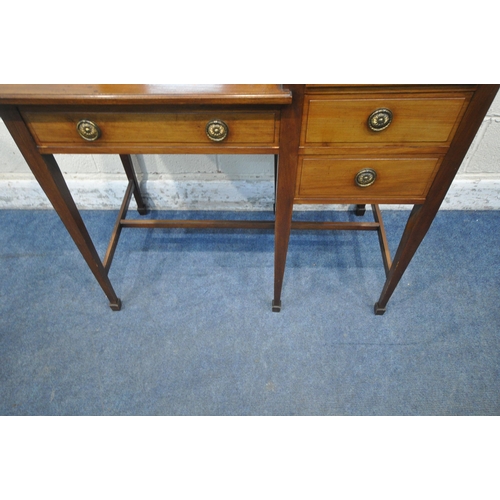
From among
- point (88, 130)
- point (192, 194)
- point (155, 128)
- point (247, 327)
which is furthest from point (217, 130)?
point (192, 194)

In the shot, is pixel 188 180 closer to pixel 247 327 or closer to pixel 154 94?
pixel 247 327

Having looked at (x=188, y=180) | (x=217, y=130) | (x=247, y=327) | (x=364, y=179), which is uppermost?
(x=217, y=130)

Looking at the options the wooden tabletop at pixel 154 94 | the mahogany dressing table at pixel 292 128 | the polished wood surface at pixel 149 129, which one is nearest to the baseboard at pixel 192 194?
the mahogany dressing table at pixel 292 128

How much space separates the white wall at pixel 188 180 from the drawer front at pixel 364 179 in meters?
0.67

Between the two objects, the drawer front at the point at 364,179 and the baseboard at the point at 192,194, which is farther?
the baseboard at the point at 192,194

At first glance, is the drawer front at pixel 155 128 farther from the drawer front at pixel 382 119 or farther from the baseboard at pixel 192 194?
the baseboard at pixel 192 194

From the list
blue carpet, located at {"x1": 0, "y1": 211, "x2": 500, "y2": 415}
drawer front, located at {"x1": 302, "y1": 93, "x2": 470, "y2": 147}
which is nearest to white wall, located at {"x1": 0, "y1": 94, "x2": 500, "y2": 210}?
blue carpet, located at {"x1": 0, "y1": 211, "x2": 500, "y2": 415}

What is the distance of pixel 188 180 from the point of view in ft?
5.65

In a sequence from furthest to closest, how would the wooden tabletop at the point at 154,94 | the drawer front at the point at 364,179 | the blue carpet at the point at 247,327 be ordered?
the blue carpet at the point at 247,327 < the drawer front at the point at 364,179 < the wooden tabletop at the point at 154,94

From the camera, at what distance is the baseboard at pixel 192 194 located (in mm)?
1723

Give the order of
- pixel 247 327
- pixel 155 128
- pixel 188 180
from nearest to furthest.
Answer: pixel 155 128 < pixel 247 327 < pixel 188 180

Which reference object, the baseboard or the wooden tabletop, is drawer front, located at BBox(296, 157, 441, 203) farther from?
the baseboard

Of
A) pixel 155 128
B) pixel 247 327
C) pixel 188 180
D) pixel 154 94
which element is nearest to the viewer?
pixel 154 94

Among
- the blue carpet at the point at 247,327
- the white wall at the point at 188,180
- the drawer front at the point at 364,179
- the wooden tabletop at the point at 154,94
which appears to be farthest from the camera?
the white wall at the point at 188,180
